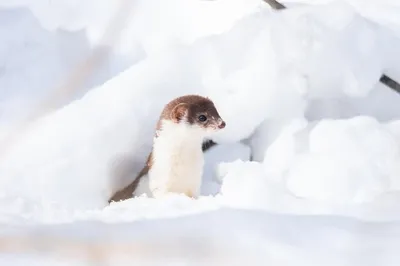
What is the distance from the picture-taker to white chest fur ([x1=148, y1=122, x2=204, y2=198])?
2.87ft

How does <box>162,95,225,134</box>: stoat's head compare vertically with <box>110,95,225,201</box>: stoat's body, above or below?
above

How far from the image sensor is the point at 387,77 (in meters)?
0.93

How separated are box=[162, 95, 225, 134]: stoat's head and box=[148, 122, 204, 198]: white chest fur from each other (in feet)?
0.04

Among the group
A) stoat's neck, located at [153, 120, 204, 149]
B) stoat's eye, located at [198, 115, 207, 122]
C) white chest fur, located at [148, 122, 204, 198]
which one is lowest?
white chest fur, located at [148, 122, 204, 198]

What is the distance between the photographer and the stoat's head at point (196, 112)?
871 millimetres

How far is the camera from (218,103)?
94 cm

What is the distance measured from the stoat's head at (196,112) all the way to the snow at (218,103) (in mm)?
57

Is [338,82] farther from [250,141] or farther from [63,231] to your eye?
[63,231]

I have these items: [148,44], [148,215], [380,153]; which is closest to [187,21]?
[148,44]

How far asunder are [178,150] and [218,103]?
92 mm

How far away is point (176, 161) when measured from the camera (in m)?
0.90

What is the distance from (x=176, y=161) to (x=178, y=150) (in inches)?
0.6

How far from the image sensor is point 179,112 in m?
0.87

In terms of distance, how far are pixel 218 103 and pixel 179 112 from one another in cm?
9
